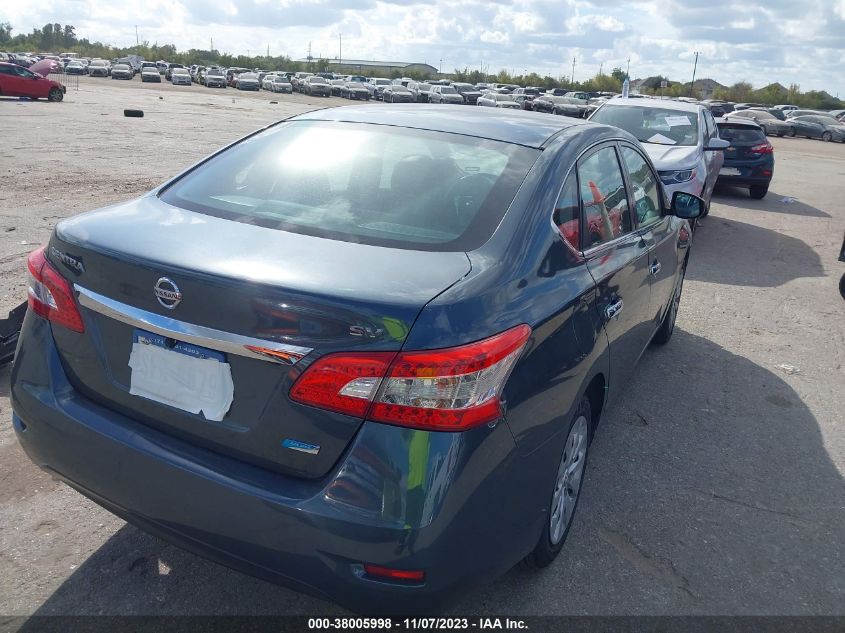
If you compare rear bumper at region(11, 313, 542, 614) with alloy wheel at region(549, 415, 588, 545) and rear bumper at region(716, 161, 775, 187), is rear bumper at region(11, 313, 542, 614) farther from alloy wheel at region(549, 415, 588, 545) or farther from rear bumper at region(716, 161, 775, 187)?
rear bumper at region(716, 161, 775, 187)

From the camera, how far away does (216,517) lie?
2.27 metres

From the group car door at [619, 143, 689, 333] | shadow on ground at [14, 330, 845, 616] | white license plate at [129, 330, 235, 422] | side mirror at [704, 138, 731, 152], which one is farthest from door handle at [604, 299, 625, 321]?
side mirror at [704, 138, 731, 152]

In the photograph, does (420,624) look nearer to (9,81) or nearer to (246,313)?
(246,313)

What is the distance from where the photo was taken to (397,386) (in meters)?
2.12

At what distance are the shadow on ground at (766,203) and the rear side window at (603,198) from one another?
11.4m

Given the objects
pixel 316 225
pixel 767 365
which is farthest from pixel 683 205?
pixel 316 225

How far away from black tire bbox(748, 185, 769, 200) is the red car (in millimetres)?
29052

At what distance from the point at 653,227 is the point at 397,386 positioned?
8.96 ft

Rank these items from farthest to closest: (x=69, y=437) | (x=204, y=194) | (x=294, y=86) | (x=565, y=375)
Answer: (x=294, y=86), (x=204, y=194), (x=565, y=375), (x=69, y=437)

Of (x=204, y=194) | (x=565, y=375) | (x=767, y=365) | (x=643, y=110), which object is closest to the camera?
(x=565, y=375)

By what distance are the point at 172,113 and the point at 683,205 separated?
88.7 feet

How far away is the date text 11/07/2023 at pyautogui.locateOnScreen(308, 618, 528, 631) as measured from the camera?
2.73 m

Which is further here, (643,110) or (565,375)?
(643,110)

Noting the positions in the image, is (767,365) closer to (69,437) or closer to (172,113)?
(69,437)
